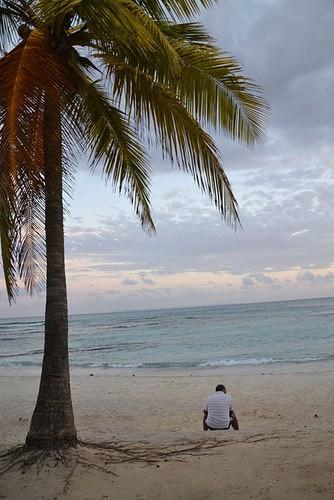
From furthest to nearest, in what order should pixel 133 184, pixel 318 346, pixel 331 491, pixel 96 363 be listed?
pixel 318 346, pixel 96 363, pixel 133 184, pixel 331 491

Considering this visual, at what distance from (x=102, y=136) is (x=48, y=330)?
2.41 meters

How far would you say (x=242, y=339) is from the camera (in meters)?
40.3

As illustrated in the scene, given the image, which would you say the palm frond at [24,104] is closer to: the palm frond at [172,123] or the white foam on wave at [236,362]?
the palm frond at [172,123]

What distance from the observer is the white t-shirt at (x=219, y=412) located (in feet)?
27.1

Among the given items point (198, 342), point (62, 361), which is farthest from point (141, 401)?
point (198, 342)

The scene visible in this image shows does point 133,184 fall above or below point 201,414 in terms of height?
above

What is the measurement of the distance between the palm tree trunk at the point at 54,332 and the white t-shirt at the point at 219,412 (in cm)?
291

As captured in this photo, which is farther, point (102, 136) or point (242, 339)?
point (242, 339)

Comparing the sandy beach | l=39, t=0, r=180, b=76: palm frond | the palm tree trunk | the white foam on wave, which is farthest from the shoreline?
l=39, t=0, r=180, b=76: palm frond

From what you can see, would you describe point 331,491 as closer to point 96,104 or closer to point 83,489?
point 83,489

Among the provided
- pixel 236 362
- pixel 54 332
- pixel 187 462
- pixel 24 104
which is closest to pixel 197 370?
pixel 236 362

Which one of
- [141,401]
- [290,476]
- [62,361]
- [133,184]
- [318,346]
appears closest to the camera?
[290,476]

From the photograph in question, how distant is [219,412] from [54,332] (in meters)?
3.51

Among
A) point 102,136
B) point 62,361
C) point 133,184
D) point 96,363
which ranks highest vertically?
point 102,136
